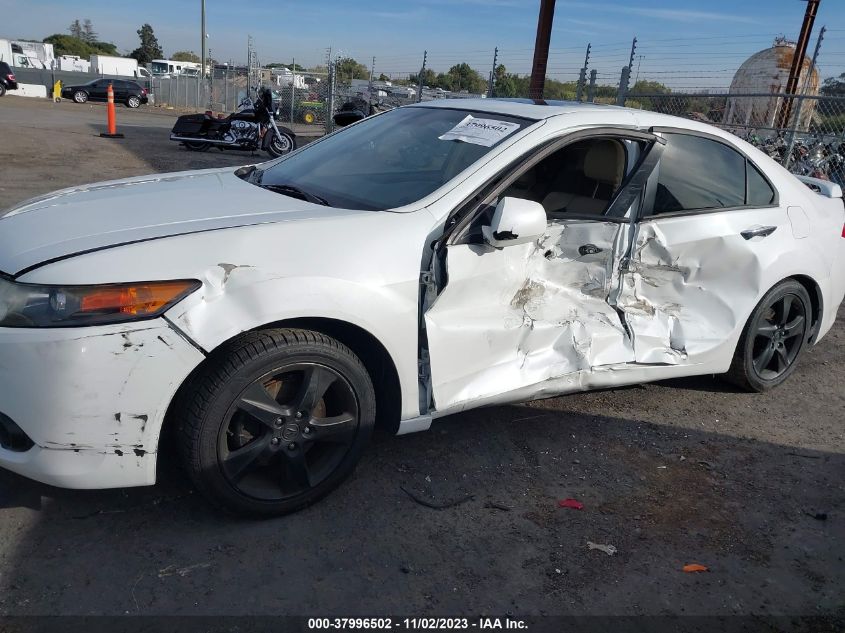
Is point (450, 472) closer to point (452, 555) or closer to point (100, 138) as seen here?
point (452, 555)

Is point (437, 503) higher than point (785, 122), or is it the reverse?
point (785, 122)

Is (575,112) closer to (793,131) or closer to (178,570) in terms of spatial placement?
(178,570)

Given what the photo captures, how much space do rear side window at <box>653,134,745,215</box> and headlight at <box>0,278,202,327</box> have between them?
250cm

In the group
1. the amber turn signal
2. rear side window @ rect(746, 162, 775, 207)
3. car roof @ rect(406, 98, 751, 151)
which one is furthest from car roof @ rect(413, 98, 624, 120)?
the amber turn signal

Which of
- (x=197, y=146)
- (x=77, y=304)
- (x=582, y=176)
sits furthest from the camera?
(x=197, y=146)

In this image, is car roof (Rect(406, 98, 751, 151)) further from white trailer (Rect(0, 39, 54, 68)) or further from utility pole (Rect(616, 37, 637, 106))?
white trailer (Rect(0, 39, 54, 68))

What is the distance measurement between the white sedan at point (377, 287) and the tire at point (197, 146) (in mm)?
11445

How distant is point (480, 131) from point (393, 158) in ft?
1.57

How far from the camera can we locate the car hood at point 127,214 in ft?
8.12

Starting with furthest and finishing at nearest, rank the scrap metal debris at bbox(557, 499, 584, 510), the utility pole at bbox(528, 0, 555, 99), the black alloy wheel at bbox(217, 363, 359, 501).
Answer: the utility pole at bbox(528, 0, 555, 99)
the scrap metal debris at bbox(557, 499, 584, 510)
the black alloy wheel at bbox(217, 363, 359, 501)

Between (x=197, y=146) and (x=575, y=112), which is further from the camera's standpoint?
(x=197, y=146)

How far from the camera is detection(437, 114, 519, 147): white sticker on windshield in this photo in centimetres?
324

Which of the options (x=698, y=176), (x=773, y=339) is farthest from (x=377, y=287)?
(x=773, y=339)

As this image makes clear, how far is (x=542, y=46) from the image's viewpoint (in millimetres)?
13664
